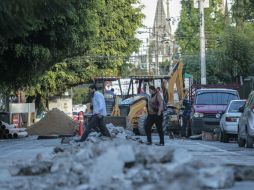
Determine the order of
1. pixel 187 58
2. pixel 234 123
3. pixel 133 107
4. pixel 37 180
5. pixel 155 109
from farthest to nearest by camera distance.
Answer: pixel 187 58 → pixel 133 107 → pixel 234 123 → pixel 155 109 → pixel 37 180

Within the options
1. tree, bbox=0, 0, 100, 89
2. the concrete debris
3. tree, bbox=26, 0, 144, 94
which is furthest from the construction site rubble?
the concrete debris

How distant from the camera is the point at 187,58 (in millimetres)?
71938

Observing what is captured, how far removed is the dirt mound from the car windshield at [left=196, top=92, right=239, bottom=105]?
26.1 feet

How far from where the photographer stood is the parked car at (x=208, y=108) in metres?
32.3

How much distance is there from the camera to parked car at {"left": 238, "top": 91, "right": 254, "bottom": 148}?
72.9ft

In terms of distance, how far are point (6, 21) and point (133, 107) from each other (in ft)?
74.9

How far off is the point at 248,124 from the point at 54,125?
16.7 metres

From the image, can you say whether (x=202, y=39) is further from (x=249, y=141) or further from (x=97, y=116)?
(x=97, y=116)

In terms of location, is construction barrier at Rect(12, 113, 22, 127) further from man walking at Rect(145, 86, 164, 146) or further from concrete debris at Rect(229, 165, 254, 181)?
concrete debris at Rect(229, 165, 254, 181)

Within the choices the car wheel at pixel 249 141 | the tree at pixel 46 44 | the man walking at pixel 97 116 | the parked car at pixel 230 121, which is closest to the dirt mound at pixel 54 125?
the tree at pixel 46 44

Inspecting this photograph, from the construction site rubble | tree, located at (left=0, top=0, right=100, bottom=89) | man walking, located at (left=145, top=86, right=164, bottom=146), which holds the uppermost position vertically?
tree, located at (left=0, top=0, right=100, bottom=89)

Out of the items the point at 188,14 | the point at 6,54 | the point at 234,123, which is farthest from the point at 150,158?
the point at 188,14

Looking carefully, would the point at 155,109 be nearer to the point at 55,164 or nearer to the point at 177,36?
the point at 55,164

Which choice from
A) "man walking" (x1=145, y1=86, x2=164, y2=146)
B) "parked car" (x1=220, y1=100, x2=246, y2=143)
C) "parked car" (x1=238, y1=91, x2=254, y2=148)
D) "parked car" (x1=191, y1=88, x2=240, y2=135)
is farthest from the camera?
"parked car" (x1=191, y1=88, x2=240, y2=135)
